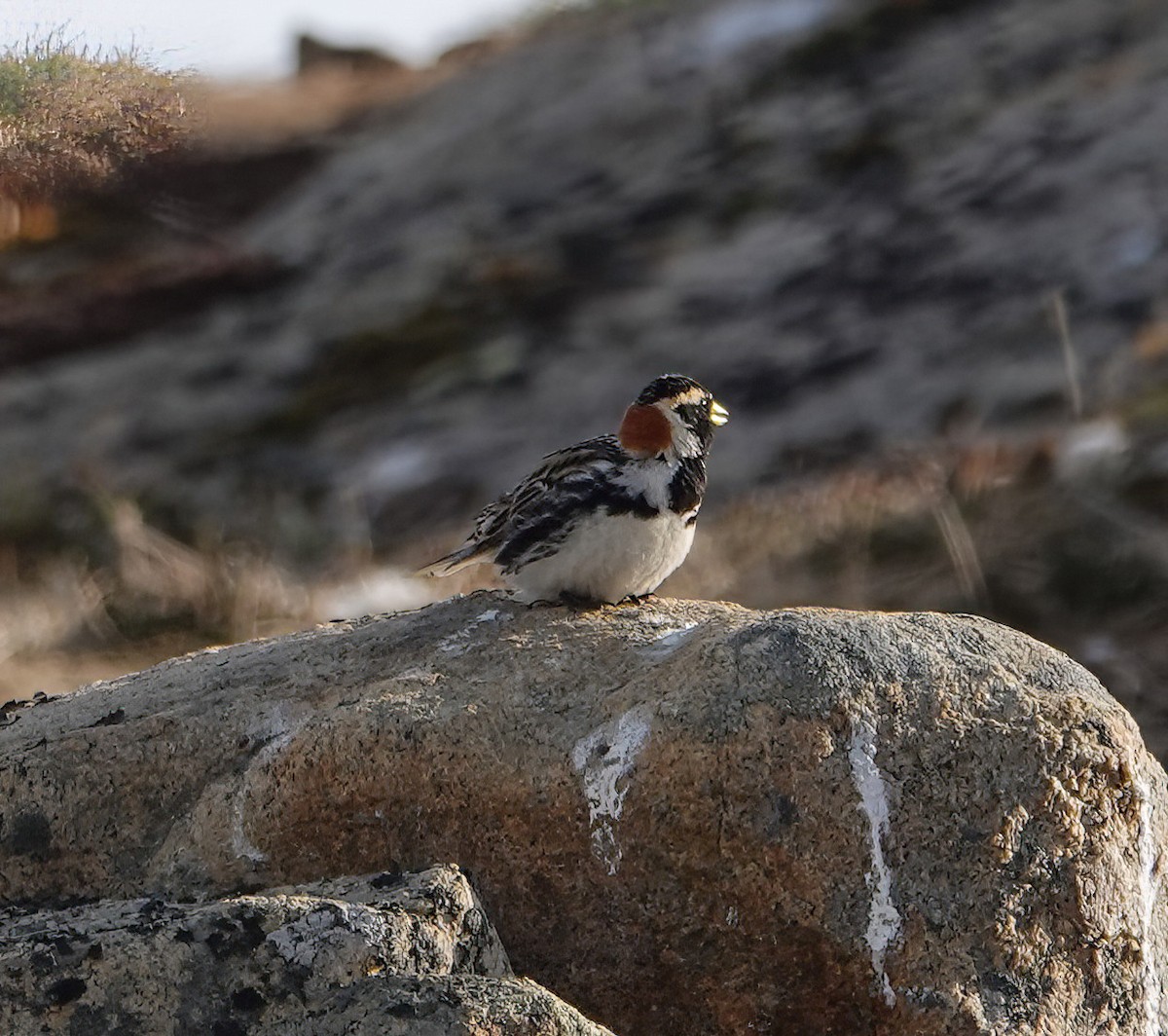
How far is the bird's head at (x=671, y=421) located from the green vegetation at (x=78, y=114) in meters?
2.20

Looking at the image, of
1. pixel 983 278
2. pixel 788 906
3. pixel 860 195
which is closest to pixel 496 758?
pixel 788 906

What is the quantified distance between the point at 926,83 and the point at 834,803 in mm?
18839

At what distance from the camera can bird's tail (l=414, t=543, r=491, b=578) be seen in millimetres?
6227

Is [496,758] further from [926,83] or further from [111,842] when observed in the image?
[926,83]

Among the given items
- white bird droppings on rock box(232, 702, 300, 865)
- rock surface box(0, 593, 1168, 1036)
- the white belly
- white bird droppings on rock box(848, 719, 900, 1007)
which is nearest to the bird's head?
the white belly

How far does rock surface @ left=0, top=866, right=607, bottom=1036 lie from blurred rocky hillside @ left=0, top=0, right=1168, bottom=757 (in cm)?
478

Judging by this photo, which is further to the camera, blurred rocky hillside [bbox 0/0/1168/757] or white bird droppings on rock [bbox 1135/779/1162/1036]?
blurred rocky hillside [bbox 0/0/1168/757]

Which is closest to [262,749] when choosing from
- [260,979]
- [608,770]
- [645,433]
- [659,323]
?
[608,770]

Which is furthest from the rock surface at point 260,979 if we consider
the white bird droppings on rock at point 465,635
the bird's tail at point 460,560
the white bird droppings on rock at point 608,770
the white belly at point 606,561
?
the bird's tail at point 460,560

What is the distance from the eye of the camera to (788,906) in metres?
4.21

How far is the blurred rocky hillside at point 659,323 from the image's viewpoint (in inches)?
404

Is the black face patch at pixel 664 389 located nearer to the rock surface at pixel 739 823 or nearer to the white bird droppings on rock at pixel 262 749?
the rock surface at pixel 739 823

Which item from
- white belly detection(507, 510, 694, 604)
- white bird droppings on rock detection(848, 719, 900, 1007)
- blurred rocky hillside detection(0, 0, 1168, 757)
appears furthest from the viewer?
blurred rocky hillside detection(0, 0, 1168, 757)

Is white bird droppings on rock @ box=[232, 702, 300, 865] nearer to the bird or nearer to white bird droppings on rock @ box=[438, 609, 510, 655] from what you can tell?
white bird droppings on rock @ box=[438, 609, 510, 655]
